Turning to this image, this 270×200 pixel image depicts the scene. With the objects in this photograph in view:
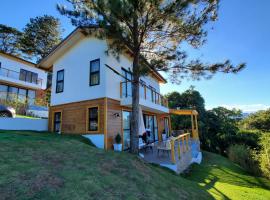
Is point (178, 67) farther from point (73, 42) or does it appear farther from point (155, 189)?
point (73, 42)

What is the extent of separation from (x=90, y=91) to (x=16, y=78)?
1647 cm

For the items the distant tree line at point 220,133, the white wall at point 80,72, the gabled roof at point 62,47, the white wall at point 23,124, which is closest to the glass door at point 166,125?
the distant tree line at point 220,133

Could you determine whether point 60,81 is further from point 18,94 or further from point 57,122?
point 18,94

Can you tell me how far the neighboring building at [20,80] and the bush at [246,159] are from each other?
827 inches

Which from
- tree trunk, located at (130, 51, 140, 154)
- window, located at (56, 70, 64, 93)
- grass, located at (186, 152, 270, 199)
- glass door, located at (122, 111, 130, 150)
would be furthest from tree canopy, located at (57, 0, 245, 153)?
window, located at (56, 70, 64, 93)

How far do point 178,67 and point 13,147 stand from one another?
8269 mm

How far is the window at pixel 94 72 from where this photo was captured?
37.1 ft

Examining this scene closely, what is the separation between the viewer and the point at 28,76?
2459 cm

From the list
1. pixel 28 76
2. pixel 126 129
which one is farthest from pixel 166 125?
pixel 28 76

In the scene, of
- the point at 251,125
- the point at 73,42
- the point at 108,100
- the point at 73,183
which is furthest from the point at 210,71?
the point at 251,125

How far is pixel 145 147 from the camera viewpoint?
12.7 metres

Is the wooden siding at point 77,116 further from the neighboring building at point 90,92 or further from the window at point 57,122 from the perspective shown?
the window at point 57,122

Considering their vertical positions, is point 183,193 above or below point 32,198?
below

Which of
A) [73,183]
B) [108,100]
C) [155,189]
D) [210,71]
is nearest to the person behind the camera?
[73,183]
